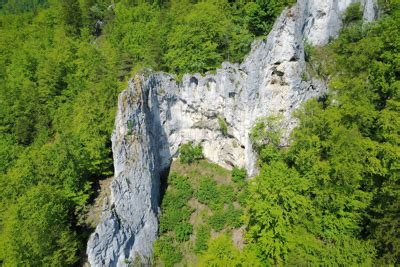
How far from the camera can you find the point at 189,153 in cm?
2819

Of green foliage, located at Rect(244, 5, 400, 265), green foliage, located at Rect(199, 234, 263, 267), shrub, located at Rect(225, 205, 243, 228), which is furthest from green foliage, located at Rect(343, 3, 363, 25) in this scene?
green foliage, located at Rect(199, 234, 263, 267)

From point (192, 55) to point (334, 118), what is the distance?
1424cm

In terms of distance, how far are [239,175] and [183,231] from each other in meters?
7.32

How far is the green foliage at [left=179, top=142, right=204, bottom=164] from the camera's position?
2820 cm

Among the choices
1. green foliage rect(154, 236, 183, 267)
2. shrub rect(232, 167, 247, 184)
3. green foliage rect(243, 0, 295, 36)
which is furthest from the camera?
shrub rect(232, 167, 247, 184)

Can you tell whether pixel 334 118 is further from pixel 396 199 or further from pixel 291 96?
pixel 396 199

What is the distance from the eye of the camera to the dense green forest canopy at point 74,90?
61.9 ft

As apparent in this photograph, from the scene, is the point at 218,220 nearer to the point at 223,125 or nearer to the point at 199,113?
the point at 223,125

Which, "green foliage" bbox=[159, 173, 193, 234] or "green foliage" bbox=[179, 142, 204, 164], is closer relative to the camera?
"green foliage" bbox=[159, 173, 193, 234]

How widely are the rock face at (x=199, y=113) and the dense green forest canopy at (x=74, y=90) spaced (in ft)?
7.91

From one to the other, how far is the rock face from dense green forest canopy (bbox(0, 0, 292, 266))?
2412 mm

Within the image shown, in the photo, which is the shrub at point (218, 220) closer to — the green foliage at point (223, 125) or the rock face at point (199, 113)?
the rock face at point (199, 113)

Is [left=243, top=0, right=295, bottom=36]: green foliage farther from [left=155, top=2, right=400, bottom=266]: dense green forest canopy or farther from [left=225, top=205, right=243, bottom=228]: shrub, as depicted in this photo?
[left=225, top=205, right=243, bottom=228]: shrub

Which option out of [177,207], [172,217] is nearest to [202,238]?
[172,217]
